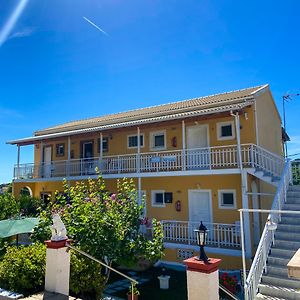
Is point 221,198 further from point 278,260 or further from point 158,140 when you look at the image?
point 278,260

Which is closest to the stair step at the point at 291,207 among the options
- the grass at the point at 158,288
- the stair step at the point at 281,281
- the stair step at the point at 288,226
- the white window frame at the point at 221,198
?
the stair step at the point at 288,226

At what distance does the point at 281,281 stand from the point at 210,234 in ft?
19.5

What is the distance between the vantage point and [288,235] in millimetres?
10531

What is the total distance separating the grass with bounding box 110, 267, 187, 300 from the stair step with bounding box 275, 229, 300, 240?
13.4 feet

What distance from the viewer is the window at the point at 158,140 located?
18.0 m

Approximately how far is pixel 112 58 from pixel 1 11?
590 cm

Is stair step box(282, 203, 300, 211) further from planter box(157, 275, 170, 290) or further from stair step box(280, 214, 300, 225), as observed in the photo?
planter box(157, 275, 170, 290)

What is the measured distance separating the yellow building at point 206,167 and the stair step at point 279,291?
Result: 4070 mm

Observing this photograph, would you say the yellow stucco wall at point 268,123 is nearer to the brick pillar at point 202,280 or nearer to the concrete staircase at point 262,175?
the concrete staircase at point 262,175

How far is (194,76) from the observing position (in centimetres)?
1698

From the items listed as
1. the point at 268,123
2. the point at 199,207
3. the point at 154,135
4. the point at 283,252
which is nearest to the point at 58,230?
the point at 283,252

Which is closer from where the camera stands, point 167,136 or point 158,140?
point 167,136

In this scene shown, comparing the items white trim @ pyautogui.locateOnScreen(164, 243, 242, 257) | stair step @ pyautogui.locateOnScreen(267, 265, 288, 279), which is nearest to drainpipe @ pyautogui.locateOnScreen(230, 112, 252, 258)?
white trim @ pyautogui.locateOnScreen(164, 243, 242, 257)

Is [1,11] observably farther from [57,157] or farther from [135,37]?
[57,157]
